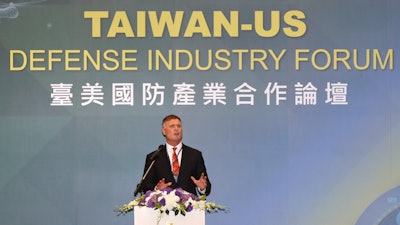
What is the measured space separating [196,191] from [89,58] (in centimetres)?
161

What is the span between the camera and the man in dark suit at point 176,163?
614 centimetres

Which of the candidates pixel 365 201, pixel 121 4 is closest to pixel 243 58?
pixel 121 4

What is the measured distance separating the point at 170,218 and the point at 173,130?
150 centimetres

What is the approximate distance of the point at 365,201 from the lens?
6.93m

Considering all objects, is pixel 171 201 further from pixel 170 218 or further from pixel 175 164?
pixel 175 164

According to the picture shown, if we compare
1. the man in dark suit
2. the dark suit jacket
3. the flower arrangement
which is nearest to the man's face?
the man in dark suit

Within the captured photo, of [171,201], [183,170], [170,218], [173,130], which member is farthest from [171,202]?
[173,130]

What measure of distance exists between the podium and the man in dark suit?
114cm

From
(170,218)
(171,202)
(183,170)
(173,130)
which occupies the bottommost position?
(170,218)

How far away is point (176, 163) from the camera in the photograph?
6262 millimetres

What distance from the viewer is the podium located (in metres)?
4.83

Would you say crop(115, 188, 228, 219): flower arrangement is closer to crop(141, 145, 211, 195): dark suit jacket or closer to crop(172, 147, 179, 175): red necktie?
crop(141, 145, 211, 195): dark suit jacket

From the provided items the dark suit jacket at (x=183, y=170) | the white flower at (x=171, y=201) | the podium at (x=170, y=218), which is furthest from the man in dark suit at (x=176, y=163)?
the white flower at (x=171, y=201)

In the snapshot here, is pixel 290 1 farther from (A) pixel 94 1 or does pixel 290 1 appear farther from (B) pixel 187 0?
(A) pixel 94 1
